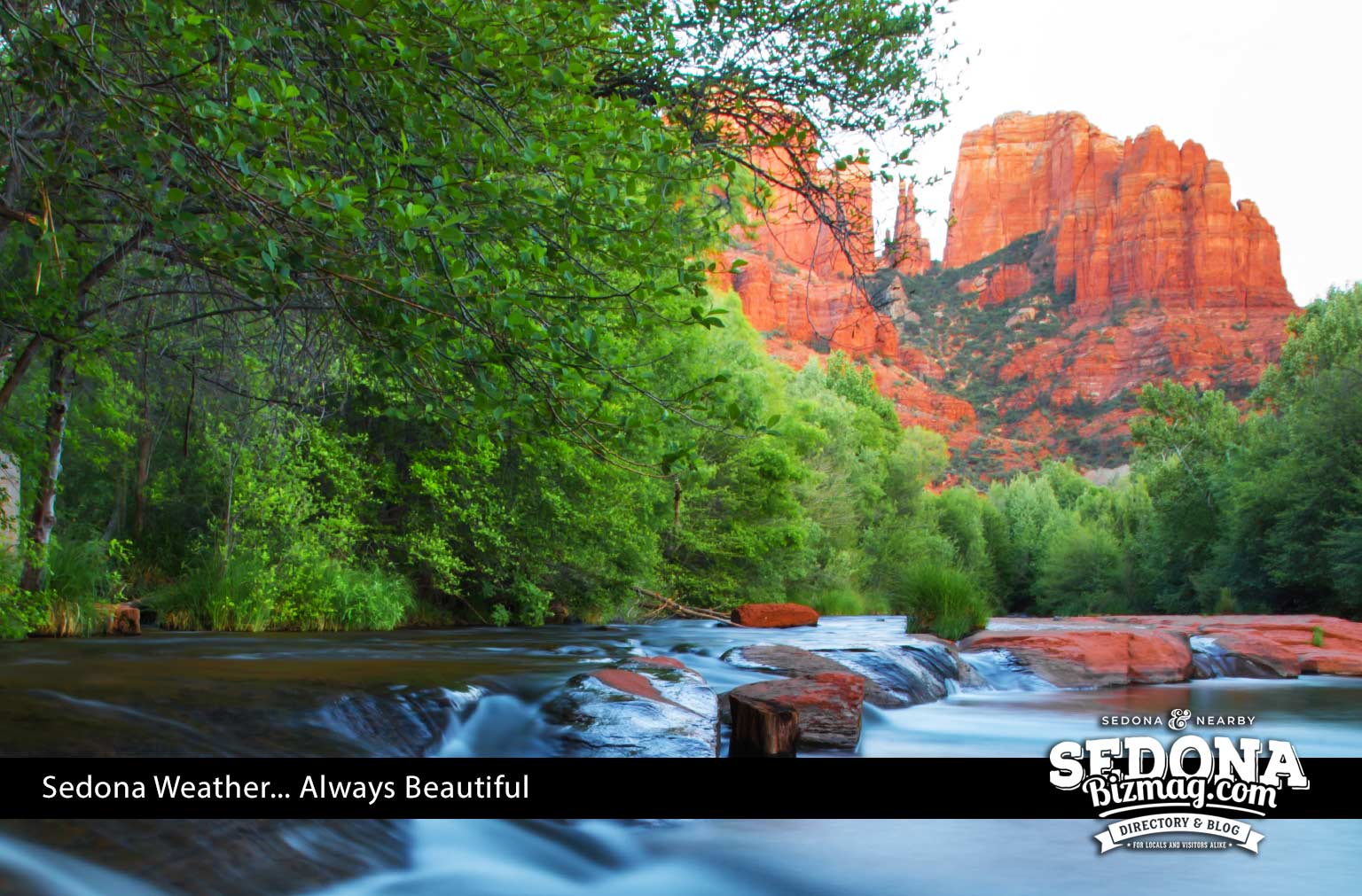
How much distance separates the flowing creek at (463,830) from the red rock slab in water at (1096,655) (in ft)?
8.97

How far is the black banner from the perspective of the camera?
3951 millimetres

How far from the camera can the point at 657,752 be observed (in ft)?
20.2

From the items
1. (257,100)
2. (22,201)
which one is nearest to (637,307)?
(257,100)

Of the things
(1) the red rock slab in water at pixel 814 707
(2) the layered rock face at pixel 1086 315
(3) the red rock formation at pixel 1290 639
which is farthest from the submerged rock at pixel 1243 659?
(2) the layered rock face at pixel 1086 315

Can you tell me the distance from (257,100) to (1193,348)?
119737 mm

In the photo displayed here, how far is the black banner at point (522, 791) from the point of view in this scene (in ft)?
13.0

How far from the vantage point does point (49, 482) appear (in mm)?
10125

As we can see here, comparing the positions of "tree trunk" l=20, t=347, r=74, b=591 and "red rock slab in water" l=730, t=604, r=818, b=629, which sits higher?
"tree trunk" l=20, t=347, r=74, b=591

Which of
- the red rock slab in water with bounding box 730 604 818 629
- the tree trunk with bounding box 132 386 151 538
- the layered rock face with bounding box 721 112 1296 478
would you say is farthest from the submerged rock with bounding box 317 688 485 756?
the layered rock face with bounding box 721 112 1296 478

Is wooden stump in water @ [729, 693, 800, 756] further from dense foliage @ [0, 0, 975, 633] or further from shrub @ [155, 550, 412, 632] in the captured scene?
shrub @ [155, 550, 412, 632]

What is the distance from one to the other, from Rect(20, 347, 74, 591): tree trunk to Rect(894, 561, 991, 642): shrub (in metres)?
11.6

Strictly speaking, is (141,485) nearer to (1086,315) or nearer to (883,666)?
(883,666)

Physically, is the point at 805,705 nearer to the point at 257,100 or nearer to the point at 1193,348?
the point at 257,100

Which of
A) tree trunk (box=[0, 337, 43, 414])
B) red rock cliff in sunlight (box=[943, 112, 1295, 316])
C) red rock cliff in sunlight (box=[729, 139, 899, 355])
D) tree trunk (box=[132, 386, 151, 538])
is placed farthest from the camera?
red rock cliff in sunlight (box=[943, 112, 1295, 316])
